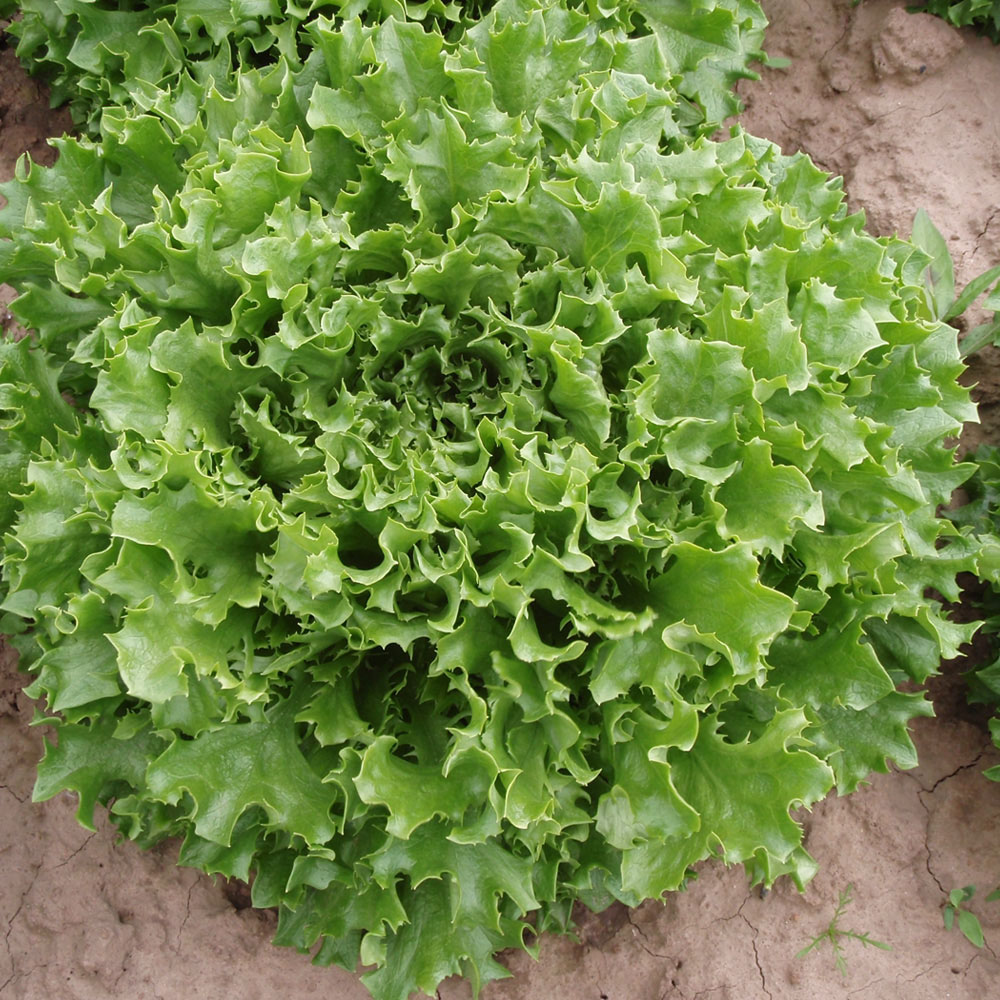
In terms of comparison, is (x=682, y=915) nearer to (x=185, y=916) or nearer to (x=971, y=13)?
(x=185, y=916)

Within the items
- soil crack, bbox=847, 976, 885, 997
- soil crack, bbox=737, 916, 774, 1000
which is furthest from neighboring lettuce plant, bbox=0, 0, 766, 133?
soil crack, bbox=847, 976, 885, 997

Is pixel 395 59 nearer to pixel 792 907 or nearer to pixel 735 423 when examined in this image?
pixel 735 423

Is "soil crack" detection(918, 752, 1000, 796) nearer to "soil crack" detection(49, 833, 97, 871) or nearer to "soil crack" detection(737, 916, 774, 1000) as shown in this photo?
"soil crack" detection(737, 916, 774, 1000)

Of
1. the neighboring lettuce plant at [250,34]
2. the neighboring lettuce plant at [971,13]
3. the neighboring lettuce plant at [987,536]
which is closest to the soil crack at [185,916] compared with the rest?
the neighboring lettuce plant at [250,34]

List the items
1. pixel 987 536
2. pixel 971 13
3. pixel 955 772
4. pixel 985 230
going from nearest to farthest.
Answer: pixel 987 536 → pixel 955 772 → pixel 985 230 → pixel 971 13

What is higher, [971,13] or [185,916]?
[971,13]

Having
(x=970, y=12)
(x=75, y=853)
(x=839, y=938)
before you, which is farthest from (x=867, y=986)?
(x=970, y=12)
